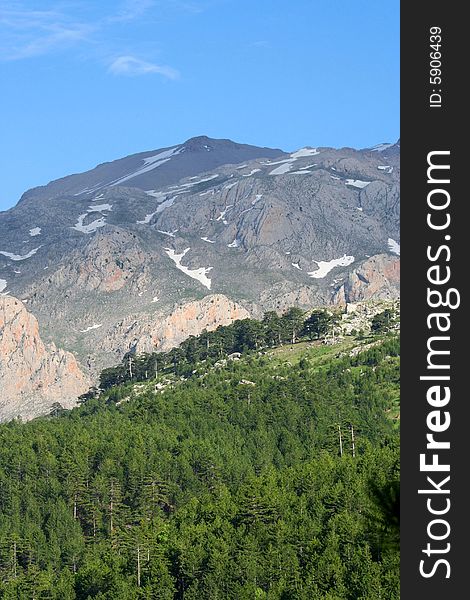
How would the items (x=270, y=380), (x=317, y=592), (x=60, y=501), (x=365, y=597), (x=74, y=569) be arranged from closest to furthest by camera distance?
(x=365, y=597)
(x=317, y=592)
(x=74, y=569)
(x=60, y=501)
(x=270, y=380)

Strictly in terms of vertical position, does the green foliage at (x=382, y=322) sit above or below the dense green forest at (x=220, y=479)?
above

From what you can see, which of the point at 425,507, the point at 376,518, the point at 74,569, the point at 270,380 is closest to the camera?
the point at 425,507

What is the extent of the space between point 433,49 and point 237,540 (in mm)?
70820

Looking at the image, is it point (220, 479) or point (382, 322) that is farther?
point (382, 322)

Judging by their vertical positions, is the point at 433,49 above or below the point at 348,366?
below

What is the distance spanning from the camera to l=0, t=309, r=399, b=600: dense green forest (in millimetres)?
77562

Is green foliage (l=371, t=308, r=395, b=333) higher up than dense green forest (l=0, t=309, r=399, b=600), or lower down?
higher up

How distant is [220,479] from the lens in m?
108

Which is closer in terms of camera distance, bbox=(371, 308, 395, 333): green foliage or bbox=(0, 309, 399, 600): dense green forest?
bbox=(0, 309, 399, 600): dense green forest

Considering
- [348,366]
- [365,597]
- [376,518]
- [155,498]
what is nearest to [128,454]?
[155,498]

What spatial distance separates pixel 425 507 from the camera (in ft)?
47.3

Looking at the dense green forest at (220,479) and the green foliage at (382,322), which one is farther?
the green foliage at (382,322)

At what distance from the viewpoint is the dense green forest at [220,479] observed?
77.6 metres

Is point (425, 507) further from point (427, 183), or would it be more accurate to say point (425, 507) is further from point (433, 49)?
point (433, 49)
